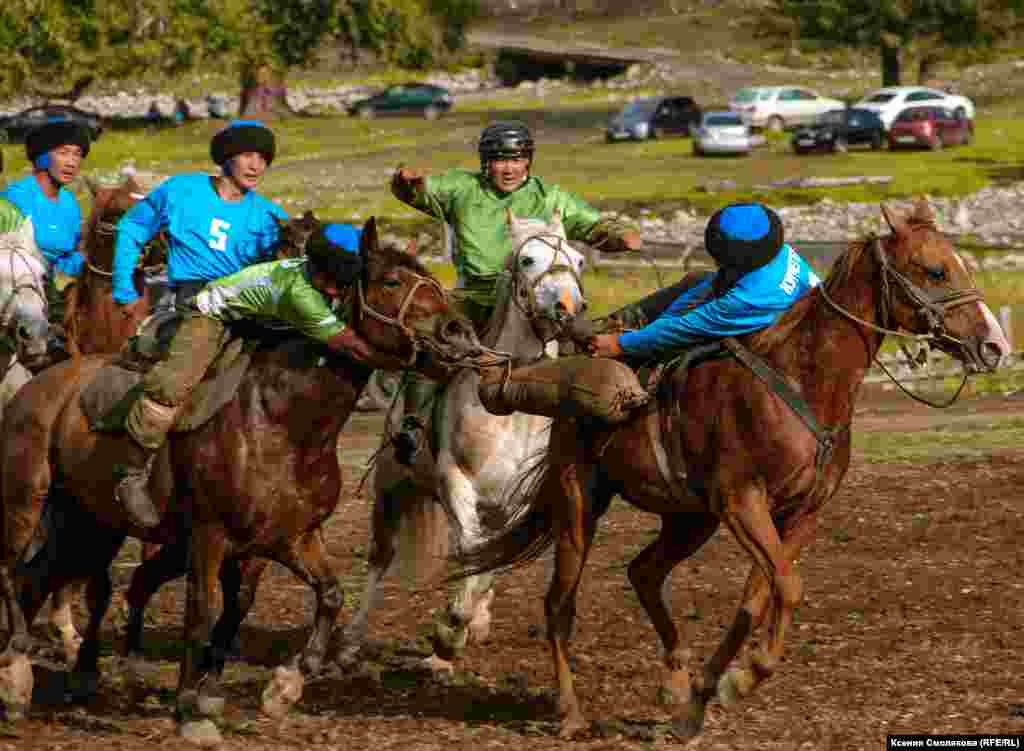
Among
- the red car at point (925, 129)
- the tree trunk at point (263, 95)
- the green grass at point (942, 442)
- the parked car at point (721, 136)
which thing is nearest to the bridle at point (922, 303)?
the green grass at point (942, 442)

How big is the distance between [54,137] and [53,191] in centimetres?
41

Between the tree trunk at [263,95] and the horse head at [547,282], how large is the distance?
6421 cm

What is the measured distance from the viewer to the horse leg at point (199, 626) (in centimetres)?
952

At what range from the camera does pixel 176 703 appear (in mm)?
9602

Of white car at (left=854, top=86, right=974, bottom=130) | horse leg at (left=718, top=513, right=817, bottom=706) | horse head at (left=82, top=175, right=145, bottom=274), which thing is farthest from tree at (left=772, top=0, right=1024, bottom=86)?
horse leg at (left=718, top=513, right=817, bottom=706)

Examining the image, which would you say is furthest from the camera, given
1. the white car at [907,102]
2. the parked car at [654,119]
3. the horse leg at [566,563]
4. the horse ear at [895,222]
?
the parked car at [654,119]

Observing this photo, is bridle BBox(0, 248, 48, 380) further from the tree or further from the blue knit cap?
the tree

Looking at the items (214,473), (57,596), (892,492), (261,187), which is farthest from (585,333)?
(261,187)

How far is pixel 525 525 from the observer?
10.6m

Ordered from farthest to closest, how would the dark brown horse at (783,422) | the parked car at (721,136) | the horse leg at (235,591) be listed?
1. the parked car at (721,136)
2. the horse leg at (235,591)
3. the dark brown horse at (783,422)

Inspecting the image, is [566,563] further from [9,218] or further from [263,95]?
[263,95]

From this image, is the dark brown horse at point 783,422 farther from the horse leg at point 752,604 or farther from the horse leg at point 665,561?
the horse leg at point 665,561

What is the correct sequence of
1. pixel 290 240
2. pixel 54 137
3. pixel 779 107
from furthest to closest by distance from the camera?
pixel 779 107
pixel 54 137
pixel 290 240

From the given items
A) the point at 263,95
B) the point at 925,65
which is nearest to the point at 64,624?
the point at 263,95
